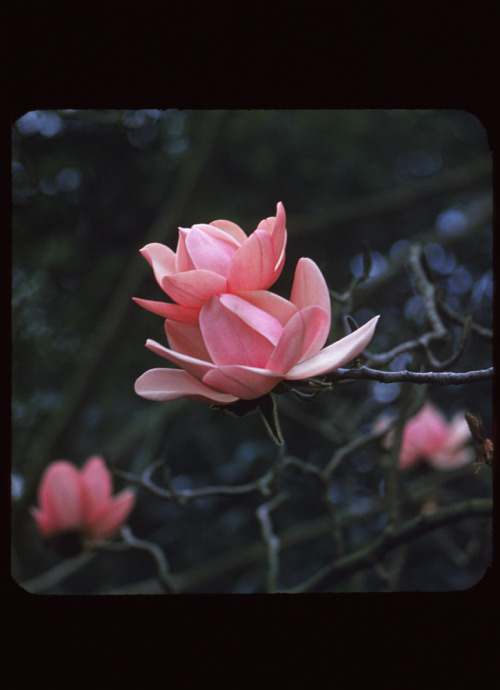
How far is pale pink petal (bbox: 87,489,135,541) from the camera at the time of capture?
2.11 ft

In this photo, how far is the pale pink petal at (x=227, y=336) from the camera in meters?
0.30

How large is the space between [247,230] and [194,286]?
0.51 m

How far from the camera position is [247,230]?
0.80m

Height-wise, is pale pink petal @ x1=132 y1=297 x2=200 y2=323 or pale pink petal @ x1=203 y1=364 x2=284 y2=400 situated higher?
pale pink petal @ x1=132 y1=297 x2=200 y2=323

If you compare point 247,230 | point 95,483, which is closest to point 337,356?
point 95,483

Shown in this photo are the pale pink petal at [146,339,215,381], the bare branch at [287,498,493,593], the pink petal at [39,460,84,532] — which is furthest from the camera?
the pink petal at [39,460,84,532]

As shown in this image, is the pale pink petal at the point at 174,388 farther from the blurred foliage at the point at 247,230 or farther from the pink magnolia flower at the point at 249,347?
the blurred foliage at the point at 247,230

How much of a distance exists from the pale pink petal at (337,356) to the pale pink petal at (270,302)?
0.08ft

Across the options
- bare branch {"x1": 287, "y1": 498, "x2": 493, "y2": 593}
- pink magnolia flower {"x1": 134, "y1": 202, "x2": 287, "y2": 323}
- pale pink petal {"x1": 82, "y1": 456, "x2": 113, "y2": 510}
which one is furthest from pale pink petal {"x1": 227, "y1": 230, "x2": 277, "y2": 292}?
pale pink petal {"x1": 82, "y1": 456, "x2": 113, "y2": 510}

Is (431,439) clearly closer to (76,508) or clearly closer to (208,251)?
(76,508)

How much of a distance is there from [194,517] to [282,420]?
19cm

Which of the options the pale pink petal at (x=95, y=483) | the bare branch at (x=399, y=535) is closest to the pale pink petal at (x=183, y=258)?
the bare branch at (x=399, y=535)

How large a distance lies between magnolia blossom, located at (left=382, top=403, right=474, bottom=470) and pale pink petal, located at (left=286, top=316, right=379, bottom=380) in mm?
406

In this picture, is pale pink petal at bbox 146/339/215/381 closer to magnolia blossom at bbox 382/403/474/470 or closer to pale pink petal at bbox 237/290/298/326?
pale pink petal at bbox 237/290/298/326
